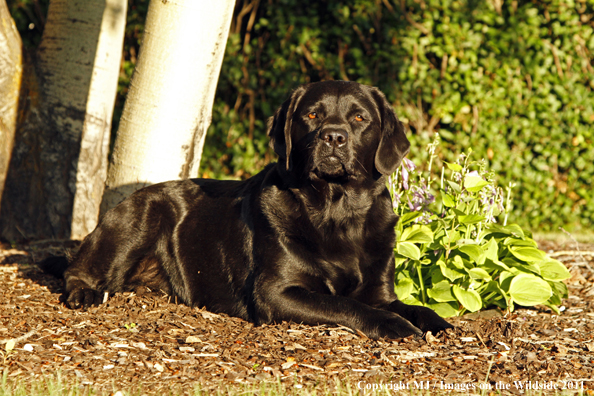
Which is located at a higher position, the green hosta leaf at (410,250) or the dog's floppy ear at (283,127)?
the dog's floppy ear at (283,127)

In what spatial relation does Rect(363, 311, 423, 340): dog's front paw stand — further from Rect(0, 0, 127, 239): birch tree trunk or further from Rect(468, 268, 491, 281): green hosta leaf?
Rect(0, 0, 127, 239): birch tree trunk

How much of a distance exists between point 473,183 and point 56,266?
3.10 metres

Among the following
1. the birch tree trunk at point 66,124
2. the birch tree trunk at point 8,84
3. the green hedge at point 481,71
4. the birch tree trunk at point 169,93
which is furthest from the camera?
the green hedge at point 481,71

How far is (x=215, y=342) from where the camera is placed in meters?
3.09

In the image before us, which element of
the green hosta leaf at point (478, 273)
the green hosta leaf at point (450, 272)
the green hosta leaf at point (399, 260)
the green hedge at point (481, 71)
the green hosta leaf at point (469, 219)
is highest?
the green hedge at point (481, 71)

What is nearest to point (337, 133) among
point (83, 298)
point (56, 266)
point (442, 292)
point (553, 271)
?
point (442, 292)

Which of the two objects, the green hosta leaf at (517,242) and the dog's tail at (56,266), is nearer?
the green hosta leaf at (517,242)

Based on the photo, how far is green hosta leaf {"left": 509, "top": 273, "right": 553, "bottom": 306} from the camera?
146 inches

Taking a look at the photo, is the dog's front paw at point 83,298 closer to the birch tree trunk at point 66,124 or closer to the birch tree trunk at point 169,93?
the birch tree trunk at point 169,93

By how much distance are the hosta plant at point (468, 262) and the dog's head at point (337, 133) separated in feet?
1.49

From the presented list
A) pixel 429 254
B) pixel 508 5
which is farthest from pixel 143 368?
pixel 508 5

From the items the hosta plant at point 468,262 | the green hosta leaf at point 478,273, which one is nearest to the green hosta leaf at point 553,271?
the hosta plant at point 468,262

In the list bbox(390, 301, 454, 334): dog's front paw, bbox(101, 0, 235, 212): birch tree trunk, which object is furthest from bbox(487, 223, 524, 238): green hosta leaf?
bbox(101, 0, 235, 212): birch tree trunk

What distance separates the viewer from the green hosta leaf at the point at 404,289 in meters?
3.91
